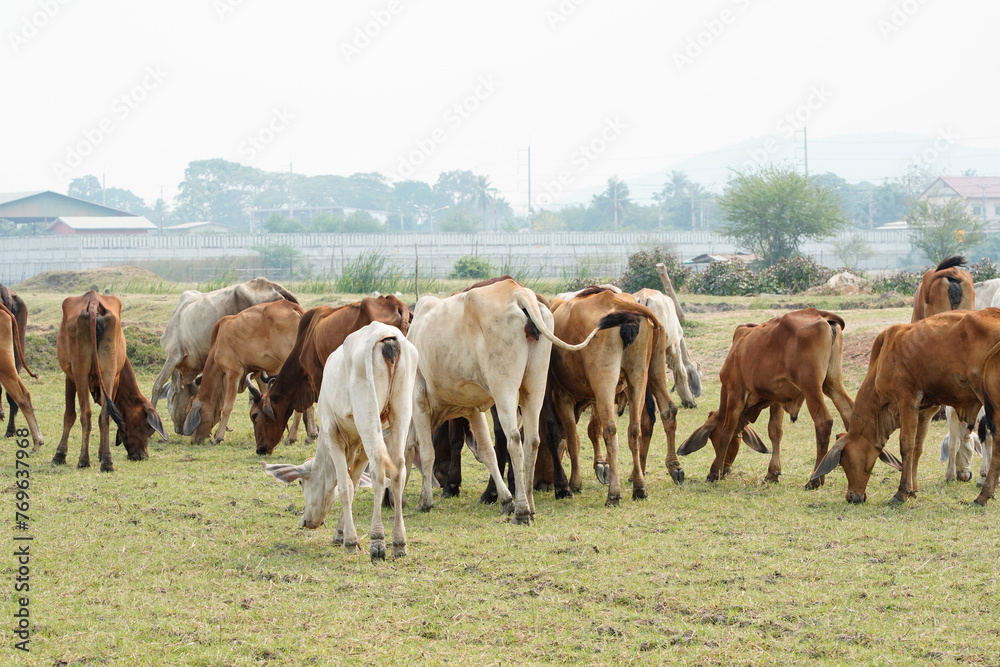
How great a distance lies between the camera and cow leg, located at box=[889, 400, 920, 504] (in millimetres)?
7742

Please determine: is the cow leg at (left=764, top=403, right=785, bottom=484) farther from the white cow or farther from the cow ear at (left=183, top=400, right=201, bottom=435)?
the cow ear at (left=183, top=400, right=201, bottom=435)

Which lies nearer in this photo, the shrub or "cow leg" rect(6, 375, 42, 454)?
"cow leg" rect(6, 375, 42, 454)

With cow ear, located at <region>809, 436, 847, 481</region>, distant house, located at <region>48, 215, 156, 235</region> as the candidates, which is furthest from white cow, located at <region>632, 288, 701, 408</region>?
distant house, located at <region>48, 215, 156, 235</region>

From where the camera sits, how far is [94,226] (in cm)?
7900

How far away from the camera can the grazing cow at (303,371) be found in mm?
10508

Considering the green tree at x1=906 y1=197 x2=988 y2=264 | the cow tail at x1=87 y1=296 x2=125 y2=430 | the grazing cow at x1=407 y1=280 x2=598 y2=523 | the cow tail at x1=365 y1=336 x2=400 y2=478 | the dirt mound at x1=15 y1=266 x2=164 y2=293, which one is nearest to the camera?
the cow tail at x1=365 y1=336 x2=400 y2=478

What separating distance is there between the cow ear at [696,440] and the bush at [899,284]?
2290 centimetres

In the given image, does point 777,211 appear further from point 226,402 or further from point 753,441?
point 753,441

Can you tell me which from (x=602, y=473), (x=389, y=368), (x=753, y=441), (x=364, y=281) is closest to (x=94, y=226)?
(x=364, y=281)

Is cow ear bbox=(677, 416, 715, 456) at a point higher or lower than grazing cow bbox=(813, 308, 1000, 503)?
lower

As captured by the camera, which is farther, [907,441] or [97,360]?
[97,360]

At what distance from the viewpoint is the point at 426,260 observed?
54250 millimetres

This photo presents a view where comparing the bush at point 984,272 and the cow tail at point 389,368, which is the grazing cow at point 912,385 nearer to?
the cow tail at point 389,368

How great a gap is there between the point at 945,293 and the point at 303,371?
7380 mm
